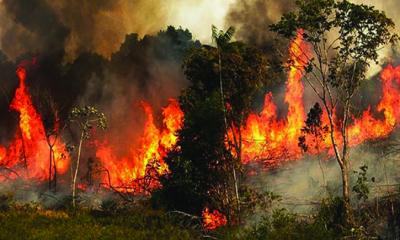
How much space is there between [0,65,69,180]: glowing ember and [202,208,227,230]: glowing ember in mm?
35930

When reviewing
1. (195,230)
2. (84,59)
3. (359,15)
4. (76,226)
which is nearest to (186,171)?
(195,230)

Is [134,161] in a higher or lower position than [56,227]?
higher

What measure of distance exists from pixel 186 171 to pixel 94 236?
7.82 meters

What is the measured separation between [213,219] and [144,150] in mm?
33087

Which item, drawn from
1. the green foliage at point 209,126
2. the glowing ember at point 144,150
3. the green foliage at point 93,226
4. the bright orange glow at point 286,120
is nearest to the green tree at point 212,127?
the green foliage at point 209,126

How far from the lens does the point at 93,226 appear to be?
1272 inches

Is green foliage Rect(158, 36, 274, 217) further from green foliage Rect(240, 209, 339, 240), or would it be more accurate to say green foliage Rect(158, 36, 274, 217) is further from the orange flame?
the orange flame

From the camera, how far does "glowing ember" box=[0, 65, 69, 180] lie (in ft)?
222

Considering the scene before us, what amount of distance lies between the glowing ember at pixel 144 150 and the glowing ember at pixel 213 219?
28997 mm

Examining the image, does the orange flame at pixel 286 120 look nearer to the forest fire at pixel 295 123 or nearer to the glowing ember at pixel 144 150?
the forest fire at pixel 295 123

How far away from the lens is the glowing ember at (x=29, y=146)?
67.7m

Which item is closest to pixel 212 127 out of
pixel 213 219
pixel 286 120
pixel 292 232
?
pixel 213 219

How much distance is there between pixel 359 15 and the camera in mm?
30094

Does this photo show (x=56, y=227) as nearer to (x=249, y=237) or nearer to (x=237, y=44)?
(x=249, y=237)
